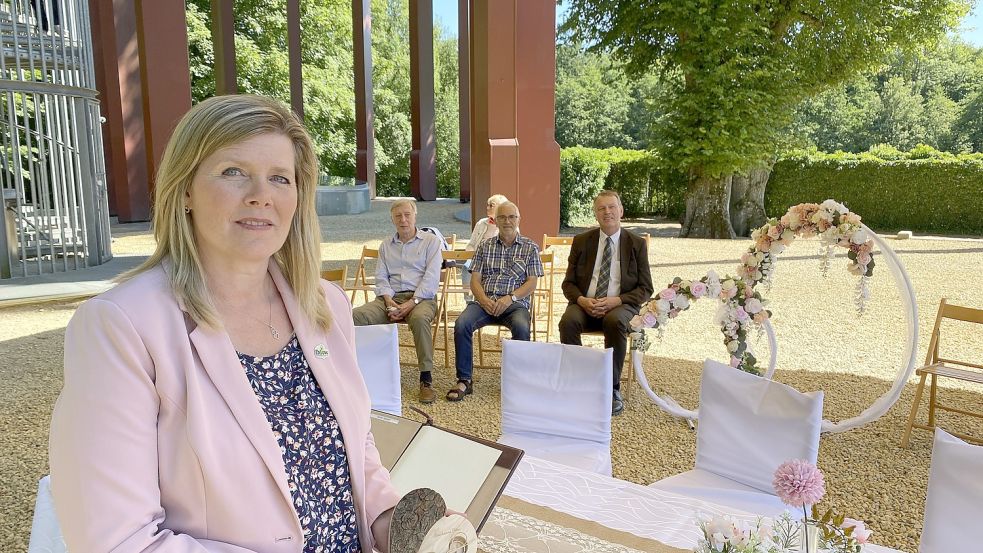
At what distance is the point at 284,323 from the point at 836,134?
3900 cm

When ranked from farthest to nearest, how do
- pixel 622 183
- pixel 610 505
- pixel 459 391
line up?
pixel 622 183
pixel 459 391
pixel 610 505

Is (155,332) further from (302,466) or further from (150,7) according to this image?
(150,7)

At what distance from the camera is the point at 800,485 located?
140 cm

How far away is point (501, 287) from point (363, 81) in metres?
17.7

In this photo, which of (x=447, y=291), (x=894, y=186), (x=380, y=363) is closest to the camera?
(x=380, y=363)

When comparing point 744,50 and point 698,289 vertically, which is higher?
point 744,50

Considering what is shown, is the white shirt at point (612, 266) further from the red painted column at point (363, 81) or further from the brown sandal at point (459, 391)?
the red painted column at point (363, 81)

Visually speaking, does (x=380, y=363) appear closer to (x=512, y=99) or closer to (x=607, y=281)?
(x=607, y=281)

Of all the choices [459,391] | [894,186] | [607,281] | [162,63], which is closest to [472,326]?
[459,391]

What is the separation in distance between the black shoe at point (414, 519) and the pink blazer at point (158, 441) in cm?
17

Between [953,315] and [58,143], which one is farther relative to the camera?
[58,143]

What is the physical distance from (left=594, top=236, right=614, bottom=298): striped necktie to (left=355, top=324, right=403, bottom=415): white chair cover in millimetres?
2544

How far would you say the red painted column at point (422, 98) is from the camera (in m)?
21.8

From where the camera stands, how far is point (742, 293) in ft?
13.6
